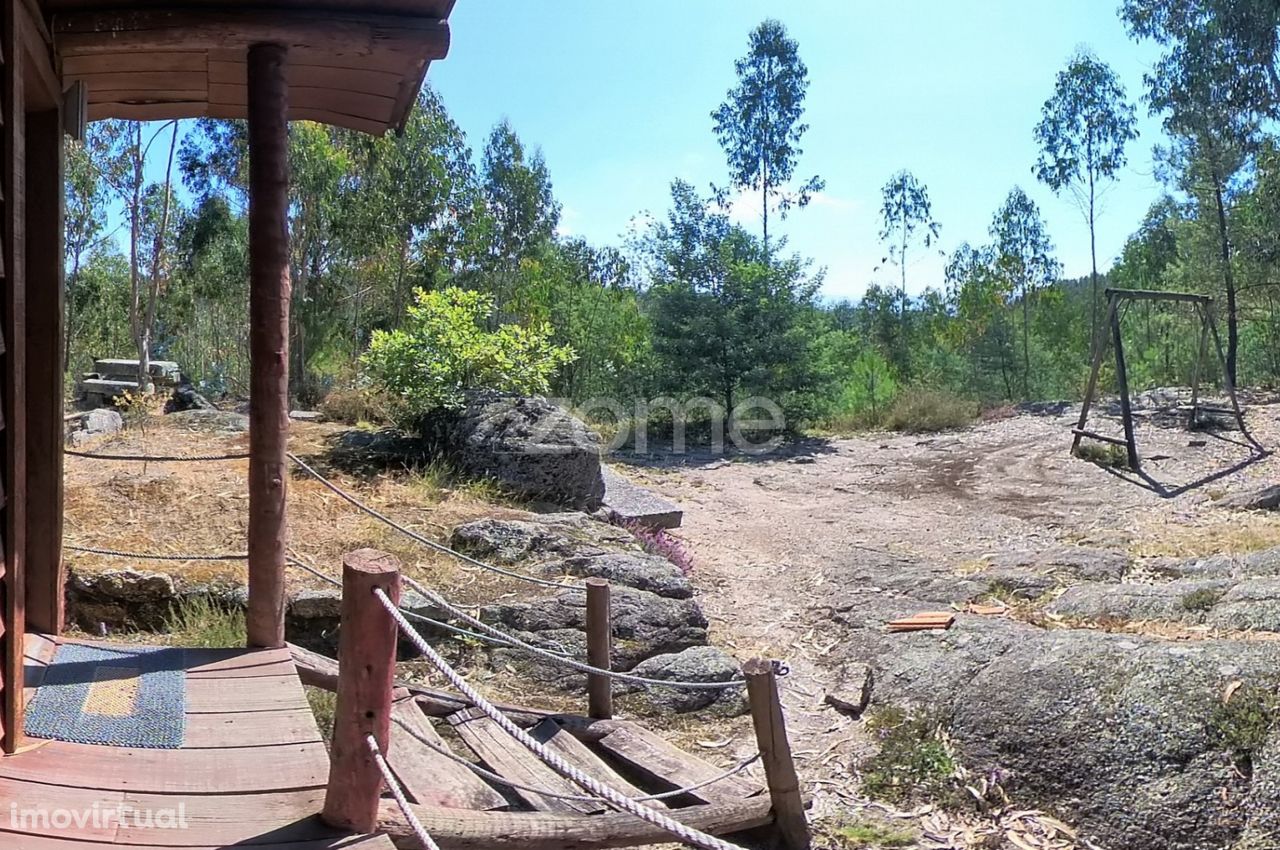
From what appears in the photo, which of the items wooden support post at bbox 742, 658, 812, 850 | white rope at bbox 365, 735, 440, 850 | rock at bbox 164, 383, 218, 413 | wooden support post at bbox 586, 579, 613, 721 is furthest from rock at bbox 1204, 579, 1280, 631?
rock at bbox 164, 383, 218, 413

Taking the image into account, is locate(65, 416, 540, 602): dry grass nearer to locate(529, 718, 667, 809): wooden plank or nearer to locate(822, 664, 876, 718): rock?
locate(529, 718, 667, 809): wooden plank

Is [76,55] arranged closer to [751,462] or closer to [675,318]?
[751,462]

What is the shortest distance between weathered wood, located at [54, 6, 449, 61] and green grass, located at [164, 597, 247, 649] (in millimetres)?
2657

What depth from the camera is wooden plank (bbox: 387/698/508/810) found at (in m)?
3.56

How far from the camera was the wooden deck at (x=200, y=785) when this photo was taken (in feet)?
7.52

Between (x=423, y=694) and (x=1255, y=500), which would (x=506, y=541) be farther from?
(x=1255, y=500)

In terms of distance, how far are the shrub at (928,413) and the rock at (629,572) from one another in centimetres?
1158

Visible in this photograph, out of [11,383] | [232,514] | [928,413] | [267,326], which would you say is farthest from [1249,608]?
[928,413]

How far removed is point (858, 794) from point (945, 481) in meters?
8.75

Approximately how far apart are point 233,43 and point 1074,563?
6.70 metres

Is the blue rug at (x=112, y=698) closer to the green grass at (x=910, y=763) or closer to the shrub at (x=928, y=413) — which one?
the green grass at (x=910, y=763)

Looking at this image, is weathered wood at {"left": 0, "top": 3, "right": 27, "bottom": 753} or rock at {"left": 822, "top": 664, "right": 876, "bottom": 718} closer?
weathered wood at {"left": 0, "top": 3, "right": 27, "bottom": 753}

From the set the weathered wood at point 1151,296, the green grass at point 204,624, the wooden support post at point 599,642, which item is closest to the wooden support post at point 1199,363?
the weathered wood at point 1151,296

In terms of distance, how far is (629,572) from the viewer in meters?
6.54
